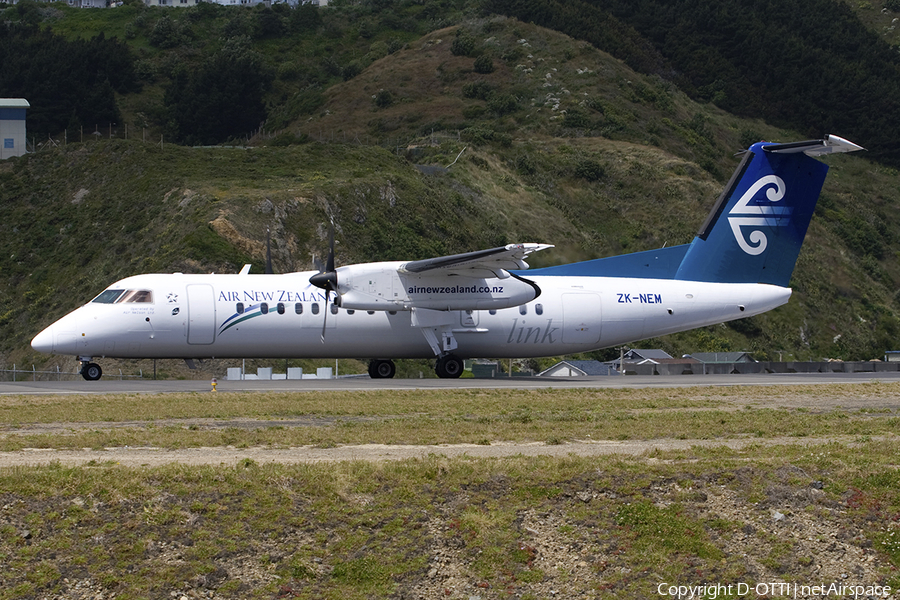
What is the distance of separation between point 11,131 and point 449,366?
43080 mm

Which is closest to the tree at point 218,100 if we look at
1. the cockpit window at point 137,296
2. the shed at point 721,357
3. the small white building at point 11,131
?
the small white building at point 11,131

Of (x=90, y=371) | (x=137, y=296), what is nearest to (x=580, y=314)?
(x=137, y=296)

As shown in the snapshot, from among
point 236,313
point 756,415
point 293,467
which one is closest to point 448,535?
point 293,467

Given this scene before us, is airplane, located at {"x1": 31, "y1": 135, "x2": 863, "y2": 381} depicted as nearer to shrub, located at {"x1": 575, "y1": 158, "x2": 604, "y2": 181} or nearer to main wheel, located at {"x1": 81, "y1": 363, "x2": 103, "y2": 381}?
main wheel, located at {"x1": 81, "y1": 363, "x2": 103, "y2": 381}

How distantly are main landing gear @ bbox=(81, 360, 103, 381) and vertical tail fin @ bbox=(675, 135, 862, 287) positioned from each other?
1786 centimetres

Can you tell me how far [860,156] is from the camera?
91.9 meters

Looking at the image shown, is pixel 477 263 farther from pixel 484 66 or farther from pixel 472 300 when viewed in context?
pixel 484 66

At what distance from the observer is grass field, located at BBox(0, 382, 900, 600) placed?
8.59 metres

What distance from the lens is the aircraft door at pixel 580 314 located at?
28.1 m

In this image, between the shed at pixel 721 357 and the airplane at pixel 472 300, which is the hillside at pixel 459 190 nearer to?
the shed at pixel 721 357

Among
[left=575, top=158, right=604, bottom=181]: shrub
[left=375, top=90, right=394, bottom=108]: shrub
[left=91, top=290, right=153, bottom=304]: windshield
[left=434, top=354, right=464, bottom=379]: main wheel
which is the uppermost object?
[left=375, top=90, right=394, bottom=108]: shrub

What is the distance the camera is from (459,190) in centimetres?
6025

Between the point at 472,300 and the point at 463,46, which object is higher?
the point at 463,46

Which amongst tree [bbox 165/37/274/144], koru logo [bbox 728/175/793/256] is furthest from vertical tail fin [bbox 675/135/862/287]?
tree [bbox 165/37/274/144]
